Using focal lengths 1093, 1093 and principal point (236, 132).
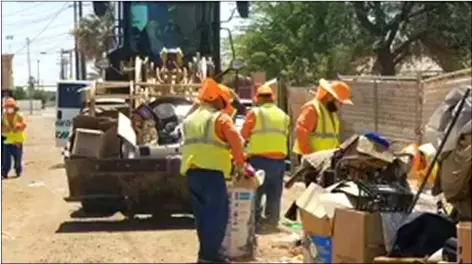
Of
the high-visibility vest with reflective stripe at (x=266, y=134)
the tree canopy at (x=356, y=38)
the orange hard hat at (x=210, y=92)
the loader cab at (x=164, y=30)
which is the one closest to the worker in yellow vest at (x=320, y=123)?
the high-visibility vest with reflective stripe at (x=266, y=134)

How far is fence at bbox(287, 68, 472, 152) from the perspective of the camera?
16392 millimetres

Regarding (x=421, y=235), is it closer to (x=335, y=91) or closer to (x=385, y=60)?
(x=335, y=91)

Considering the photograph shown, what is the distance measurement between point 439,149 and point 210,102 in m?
2.51

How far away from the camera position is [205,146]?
9820 millimetres

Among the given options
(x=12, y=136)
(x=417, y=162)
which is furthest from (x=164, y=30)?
(x=417, y=162)

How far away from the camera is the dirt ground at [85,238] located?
422 inches

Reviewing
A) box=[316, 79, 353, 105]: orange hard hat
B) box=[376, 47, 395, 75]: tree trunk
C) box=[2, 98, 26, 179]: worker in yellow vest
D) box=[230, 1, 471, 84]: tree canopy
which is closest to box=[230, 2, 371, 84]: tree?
box=[230, 1, 471, 84]: tree canopy

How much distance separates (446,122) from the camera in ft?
27.6

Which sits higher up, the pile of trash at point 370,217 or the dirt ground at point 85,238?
the pile of trash at point 370,217

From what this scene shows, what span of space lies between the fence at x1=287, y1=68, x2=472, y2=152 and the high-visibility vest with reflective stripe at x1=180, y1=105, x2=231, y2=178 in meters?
5.04

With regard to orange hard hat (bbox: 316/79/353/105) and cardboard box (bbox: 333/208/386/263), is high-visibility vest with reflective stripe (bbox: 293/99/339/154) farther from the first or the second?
cardboard box (bbox: 333/208/386/263)

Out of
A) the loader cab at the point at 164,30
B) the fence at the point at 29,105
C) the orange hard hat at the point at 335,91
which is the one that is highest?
the loader cab at the point at 164,30

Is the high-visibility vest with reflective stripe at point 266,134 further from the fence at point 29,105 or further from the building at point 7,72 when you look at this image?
the fence at point 29,105

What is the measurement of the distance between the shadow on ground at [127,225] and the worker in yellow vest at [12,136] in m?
8.98
